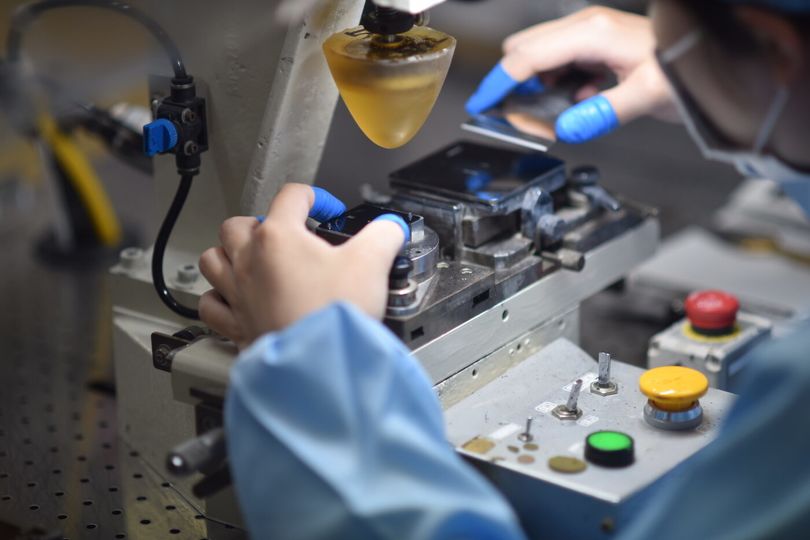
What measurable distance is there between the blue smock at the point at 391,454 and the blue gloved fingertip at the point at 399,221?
0.19m

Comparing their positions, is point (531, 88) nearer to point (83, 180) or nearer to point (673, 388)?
point (673, 388)

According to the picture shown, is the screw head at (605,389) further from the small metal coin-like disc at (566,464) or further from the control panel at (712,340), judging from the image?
the control panel at (712,340)

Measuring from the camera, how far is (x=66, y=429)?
1.43 metres

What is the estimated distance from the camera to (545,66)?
1.45 metres

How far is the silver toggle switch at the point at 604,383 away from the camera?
113 cm

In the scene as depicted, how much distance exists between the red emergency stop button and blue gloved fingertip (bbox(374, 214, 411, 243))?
0.46 meters

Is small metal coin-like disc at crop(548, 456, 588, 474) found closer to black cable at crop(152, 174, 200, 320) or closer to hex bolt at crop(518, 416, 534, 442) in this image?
hex bolt at crop(518, 416, 534, 442)

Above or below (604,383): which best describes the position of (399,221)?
above

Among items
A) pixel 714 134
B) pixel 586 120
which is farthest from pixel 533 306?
pixel 714 134

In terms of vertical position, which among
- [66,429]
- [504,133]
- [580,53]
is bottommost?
[66,429]

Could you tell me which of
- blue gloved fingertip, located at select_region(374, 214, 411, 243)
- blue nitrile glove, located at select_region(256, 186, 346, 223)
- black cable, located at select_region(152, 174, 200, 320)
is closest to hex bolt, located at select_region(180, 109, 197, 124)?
black cable, located at select_region(152, 174, 200, 320)

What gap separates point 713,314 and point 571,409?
0.39 meters

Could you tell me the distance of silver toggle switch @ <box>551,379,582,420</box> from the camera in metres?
1.08

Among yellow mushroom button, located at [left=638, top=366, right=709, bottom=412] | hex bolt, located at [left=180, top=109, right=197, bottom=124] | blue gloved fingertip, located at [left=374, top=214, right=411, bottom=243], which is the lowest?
yellow mushroom button, located at [left=638, top=366, right=709, bottom=412]
